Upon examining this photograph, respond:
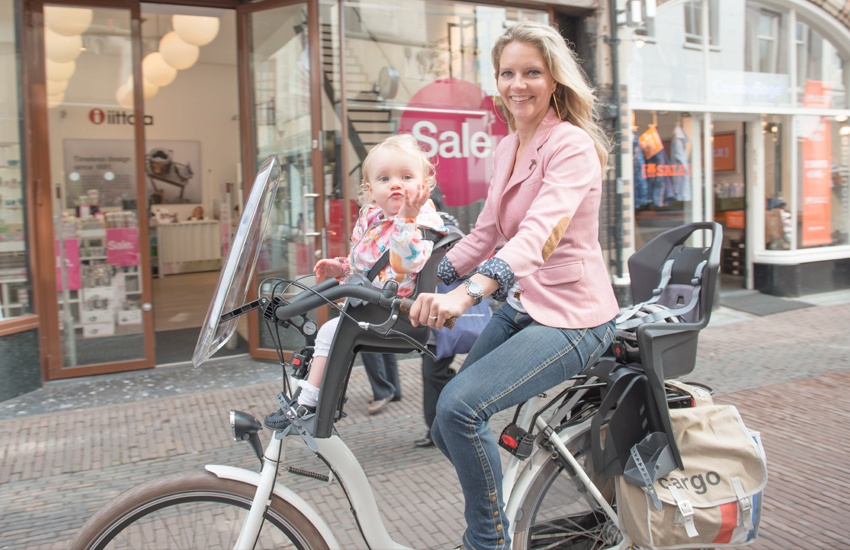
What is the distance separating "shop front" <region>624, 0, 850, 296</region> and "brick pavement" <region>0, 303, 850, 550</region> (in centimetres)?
293

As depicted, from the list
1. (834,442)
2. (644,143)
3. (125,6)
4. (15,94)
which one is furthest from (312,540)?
(644,143)

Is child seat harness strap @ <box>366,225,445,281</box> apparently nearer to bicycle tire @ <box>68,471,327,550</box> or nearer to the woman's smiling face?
the woman's smiling face

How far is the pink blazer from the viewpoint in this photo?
2133 millimetres

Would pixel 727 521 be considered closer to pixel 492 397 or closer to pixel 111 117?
pixel 492 397

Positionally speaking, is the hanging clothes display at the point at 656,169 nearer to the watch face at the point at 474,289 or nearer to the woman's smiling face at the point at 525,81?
the woman's smiling face at the point at 525,81

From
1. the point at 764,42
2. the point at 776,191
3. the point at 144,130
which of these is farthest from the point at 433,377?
the point at 764,42

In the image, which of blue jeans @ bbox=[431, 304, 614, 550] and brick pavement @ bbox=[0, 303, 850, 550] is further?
brick pavement @ bbox=[0, 303, 850, 550]

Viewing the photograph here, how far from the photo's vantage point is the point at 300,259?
22.3 ft

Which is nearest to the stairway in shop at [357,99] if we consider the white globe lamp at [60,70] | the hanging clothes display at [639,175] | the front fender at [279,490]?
the white globe lamp at [60,70]

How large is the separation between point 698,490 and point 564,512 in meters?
0.48

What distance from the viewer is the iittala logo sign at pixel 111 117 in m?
6.48

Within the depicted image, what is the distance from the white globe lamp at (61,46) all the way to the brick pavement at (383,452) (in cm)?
290

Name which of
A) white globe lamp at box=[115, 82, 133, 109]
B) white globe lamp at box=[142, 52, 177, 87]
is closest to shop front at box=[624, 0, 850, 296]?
white globe lamp at box=[115, 82, 133, 109]

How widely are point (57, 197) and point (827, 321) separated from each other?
27.0 ft
